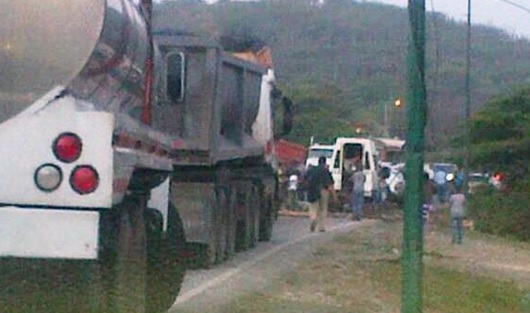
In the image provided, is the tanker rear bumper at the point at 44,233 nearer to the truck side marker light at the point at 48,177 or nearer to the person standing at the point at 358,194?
the truck side marker light at the point at 48,177

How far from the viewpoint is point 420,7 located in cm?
1228

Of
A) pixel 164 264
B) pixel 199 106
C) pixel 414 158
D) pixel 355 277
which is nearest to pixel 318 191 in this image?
pixel 199 106

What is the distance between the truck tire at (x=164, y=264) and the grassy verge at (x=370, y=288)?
129cm

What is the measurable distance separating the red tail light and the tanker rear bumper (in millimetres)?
335

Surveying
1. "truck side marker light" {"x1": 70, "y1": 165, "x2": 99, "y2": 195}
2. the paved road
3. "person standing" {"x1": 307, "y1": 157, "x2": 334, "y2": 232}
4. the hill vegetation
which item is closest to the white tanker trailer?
"truck side marker light" {"x1": 70, "y1": 165, "x2": 99, "y2": 195}

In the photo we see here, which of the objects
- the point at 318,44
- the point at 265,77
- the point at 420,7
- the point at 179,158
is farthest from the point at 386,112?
the point at 420,7

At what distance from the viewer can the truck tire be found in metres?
13.3

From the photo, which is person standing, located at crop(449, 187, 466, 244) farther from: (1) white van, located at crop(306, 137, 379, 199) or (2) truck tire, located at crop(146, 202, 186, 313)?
(2) truck tire, located at crop(146, 202, 186, 313)

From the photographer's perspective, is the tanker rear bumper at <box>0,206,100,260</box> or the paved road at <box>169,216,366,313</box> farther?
the paved road at <box>169,216,366,313</box>

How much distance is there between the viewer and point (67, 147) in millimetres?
9625

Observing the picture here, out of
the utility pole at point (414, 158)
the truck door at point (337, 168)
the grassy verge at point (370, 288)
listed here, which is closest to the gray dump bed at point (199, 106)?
the grassy verge at point (370, 288)

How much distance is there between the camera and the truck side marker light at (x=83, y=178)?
955 centimetres

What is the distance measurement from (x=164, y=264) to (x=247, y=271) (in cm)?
698

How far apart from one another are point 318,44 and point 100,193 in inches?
4277
